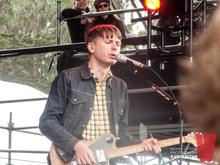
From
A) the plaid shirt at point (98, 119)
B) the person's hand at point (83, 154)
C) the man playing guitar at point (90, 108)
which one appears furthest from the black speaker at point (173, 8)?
the person's hand at point (83, 154)

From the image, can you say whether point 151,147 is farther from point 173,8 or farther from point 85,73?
point 173,8

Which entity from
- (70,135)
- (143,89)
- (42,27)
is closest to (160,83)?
(143,89)

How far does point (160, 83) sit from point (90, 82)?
1.36 m

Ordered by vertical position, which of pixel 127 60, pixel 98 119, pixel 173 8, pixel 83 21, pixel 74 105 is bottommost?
pixel 98 119

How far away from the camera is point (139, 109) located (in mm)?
4129

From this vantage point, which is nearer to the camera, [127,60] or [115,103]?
[127,60]

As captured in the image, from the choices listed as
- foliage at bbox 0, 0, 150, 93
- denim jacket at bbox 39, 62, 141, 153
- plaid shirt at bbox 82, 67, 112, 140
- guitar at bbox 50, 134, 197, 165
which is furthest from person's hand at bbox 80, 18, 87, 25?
foliage at bbox 0, 0, 150, 93

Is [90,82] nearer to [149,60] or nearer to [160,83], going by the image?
[149,60]

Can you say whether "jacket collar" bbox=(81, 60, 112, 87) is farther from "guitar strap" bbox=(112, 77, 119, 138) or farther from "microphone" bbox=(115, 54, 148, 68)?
"microphone" bbox=(115, 54, 148, 68)

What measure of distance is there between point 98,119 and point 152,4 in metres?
1.34

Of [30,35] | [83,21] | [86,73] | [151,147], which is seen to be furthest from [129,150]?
[30,35]

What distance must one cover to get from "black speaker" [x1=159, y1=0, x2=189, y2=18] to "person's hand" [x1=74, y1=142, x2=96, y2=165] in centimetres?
157

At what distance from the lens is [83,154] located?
2.68 metres

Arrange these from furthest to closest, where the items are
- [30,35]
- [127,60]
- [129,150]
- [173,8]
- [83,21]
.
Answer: [30,35] < [83,21] < [173,8] < [129,150] < [127,60]
